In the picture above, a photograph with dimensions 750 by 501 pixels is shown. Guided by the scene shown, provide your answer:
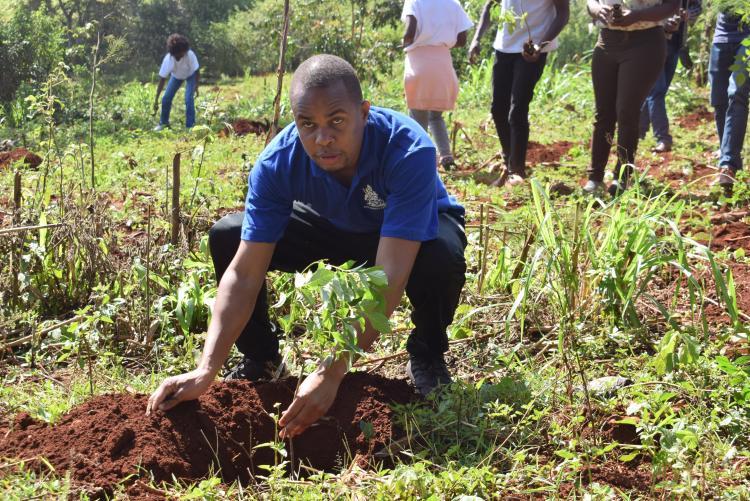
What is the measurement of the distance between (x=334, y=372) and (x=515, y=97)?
3797 mm

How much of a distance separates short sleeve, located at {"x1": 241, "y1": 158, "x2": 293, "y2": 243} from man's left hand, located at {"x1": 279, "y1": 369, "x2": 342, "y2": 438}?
591mm

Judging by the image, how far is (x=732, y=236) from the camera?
4.63 meters

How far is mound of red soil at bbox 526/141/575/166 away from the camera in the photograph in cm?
707

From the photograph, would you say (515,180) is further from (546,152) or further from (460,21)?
(546,152)

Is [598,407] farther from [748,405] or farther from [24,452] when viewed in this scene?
[24,452]

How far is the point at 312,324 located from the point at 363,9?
997 centimetres

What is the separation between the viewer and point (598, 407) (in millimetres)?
2877

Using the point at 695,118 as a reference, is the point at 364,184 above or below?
below

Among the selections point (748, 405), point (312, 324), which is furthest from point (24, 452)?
point (748, 405)

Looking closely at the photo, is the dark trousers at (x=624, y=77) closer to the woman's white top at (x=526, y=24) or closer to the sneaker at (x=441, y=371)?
the woman's white top at (x=526, y=24)

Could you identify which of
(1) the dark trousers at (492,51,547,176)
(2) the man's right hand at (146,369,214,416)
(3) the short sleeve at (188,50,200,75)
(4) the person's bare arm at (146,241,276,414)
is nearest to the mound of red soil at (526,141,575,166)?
(1) the dark trousers at (492,51,547,176)

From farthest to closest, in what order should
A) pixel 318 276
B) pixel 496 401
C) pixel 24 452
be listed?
pixel 496 401 → pixel 24 452 → pixel 318 276

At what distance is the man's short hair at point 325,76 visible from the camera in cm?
269

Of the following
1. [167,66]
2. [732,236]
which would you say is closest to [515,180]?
[732,236]
